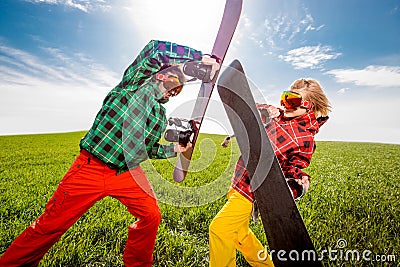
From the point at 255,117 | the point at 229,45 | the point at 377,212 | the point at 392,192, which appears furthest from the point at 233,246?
the point at 392,192

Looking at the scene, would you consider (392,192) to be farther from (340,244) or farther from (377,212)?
(340,244)

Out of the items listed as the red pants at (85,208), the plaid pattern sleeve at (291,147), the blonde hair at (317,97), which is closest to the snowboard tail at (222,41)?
the plaid pattern sleeve at (291,147)

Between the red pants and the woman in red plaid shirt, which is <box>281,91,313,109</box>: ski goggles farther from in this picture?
the red pants

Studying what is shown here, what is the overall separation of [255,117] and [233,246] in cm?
149

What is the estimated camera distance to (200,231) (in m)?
3.62

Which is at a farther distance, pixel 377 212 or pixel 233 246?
pixel 377 212

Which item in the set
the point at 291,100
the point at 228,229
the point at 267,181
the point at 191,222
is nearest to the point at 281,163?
the point at 291,100

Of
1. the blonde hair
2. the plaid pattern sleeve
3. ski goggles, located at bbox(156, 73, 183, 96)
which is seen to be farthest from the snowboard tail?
the blonde hair

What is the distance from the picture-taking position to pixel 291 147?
2.53 m

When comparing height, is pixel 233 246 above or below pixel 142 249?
above

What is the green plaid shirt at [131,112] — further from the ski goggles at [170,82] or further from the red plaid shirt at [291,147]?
the red plaid shirt at [291,147]

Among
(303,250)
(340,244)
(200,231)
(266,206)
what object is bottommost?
(200,231)

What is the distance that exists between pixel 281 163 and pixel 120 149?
1.54m

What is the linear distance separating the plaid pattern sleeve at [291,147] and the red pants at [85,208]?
0.92m
